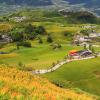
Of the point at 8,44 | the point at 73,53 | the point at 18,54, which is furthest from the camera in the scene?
the point at 8,44

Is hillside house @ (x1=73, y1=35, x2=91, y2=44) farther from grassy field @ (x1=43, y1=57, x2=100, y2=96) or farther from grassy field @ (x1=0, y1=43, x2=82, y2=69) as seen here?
grassy field @ (x1=43, y1=57, x2=100, y2=96)

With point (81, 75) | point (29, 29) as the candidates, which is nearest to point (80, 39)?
point (29, 29)

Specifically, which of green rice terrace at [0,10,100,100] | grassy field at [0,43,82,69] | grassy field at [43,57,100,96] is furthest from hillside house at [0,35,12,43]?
grassy field at [43,57,100,96]

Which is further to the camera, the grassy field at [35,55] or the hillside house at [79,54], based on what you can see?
the grassy field at [35,55]

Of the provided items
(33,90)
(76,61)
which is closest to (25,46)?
(76,61)

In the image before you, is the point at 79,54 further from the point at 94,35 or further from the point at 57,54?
the point at 94,35

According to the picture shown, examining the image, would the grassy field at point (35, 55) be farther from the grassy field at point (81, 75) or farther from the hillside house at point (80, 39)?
the hillside house at point (80, 39)

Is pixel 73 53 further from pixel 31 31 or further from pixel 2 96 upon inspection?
pixel 2 96

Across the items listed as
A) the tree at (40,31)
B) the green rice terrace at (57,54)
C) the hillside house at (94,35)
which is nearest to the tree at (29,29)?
the green rice terrace at (57,54)
